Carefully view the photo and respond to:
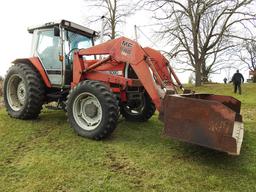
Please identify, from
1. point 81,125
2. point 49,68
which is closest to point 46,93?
point 49,68

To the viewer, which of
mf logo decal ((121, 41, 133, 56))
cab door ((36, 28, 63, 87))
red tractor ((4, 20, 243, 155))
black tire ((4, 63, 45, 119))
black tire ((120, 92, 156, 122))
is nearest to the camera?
red tractor ((4, 20, 243, 155))

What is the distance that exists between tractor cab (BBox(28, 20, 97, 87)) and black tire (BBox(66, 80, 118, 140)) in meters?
1.21

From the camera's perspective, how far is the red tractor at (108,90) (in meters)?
4.54

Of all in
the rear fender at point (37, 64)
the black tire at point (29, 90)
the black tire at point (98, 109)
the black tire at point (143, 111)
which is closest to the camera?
the black tire at point (98, 109)

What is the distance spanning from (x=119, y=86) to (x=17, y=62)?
3.02 m

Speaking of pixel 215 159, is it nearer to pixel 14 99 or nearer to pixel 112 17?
pixel 14 99

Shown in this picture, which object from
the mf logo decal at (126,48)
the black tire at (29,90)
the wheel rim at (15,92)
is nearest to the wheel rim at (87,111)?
the mf logo decal at (126,48)

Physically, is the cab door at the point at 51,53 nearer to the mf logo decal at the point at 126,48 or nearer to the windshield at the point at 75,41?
the windshield at the point at 75,41

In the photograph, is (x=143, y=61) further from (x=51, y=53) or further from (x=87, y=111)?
(x=51, y=53)

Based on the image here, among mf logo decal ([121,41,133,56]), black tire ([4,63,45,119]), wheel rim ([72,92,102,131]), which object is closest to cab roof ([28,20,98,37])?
black tire ([4,63,45,119])

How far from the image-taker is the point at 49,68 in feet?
24.1

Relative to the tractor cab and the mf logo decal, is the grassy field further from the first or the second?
the mf logo decal

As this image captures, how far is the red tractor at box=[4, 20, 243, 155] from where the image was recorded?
4.54m

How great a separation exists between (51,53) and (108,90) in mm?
2364
